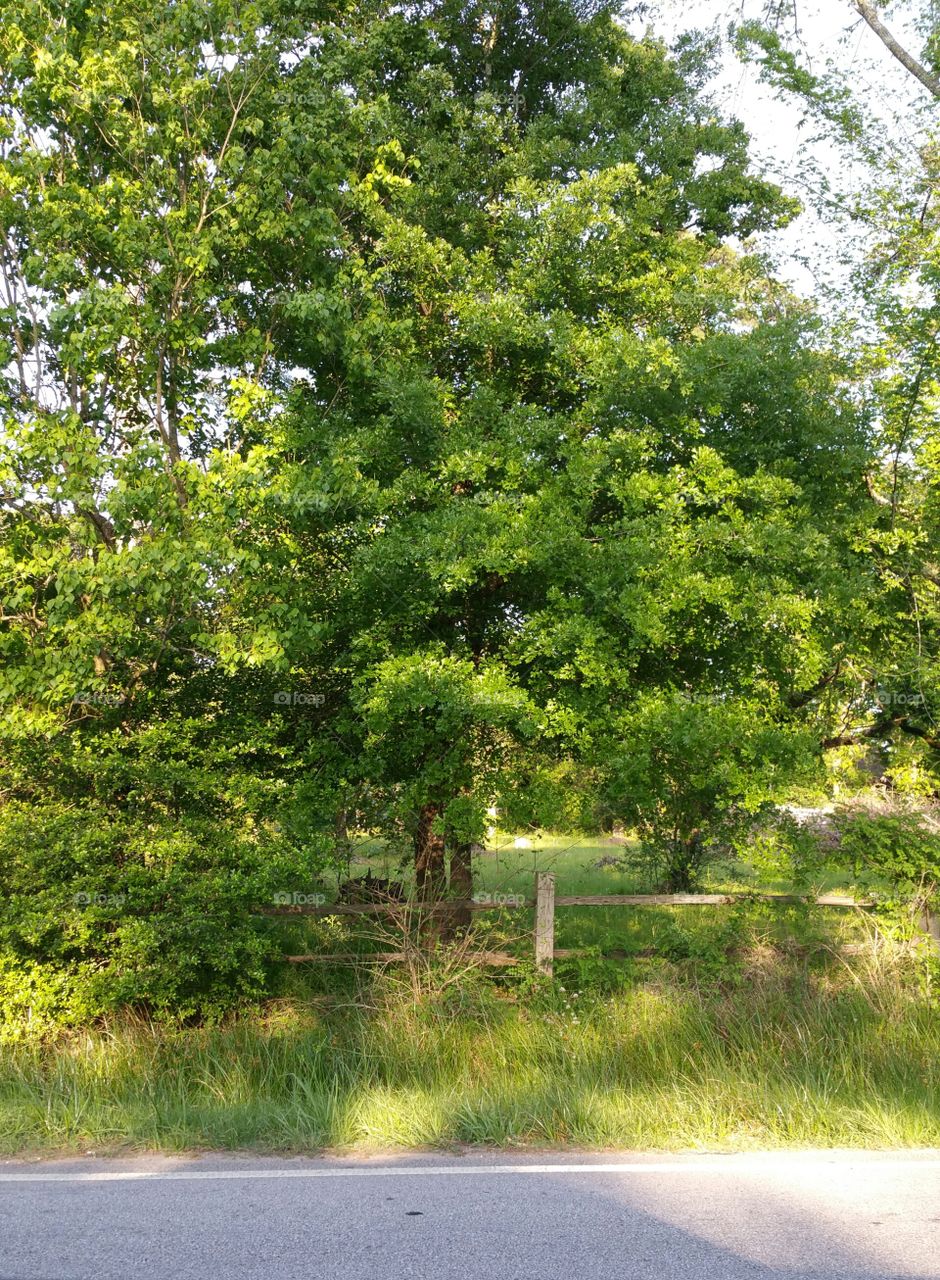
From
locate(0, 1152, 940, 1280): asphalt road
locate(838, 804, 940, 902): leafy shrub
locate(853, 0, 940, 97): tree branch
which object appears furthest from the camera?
locate(853, 0, 940, 97): tree branch

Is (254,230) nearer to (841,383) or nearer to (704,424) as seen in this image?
(704,424)

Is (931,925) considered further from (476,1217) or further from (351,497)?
(351,497)

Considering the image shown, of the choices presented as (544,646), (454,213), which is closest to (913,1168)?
(544,646)

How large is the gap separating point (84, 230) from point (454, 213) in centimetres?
431

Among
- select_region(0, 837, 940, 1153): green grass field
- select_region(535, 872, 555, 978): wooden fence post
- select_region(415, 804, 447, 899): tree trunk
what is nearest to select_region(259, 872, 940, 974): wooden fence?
select_region(535, 872, 555, 978): wooden fence post

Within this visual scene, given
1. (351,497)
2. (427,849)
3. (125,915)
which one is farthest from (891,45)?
(125,915)

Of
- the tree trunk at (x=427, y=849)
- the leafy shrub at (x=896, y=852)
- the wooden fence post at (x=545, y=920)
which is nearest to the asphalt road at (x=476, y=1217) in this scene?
the wooden fence post at (x=545, y=920)

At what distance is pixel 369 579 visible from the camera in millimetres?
9055

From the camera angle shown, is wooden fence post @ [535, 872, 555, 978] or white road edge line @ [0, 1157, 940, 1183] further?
wooden fence post @ [535, 872, 555, 978]

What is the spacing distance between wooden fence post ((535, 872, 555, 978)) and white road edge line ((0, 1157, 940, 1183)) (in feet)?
10.7

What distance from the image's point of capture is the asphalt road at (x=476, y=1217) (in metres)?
4.10

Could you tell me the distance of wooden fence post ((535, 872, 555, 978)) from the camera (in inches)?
341

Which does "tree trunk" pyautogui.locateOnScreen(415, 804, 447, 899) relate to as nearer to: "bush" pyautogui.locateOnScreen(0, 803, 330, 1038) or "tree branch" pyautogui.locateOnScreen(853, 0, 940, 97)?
"bush" pyautogui.locateOnScreen(0, 803, 330, 1038)

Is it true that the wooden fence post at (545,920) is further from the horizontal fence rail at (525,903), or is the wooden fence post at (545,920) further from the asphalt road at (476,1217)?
the asphalt road at (476,1217)
